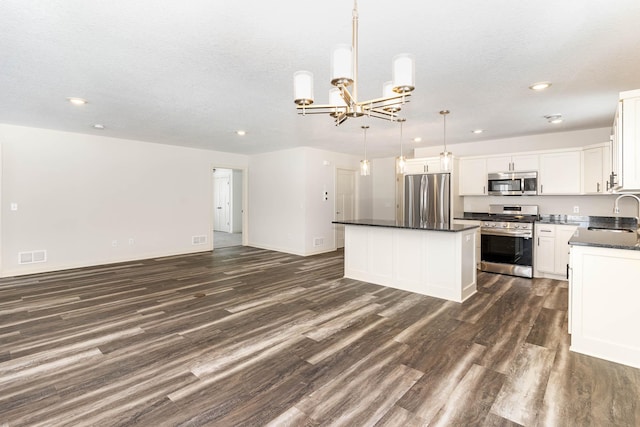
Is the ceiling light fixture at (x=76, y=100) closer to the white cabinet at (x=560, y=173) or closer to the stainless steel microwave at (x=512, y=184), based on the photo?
the stainless steel microwave at (x=512, y=184)

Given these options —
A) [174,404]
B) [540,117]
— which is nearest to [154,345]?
[174,404]

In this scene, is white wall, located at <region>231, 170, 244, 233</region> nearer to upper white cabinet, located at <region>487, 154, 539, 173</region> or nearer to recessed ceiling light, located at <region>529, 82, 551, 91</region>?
upper white cabinet, located at <region>487, 154, 539, 173</region>

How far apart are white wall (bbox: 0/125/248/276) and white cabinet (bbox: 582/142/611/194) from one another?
23.9 ft

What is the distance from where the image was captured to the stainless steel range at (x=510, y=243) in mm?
5102

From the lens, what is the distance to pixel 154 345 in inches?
111

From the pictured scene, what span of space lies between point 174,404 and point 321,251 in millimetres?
5607

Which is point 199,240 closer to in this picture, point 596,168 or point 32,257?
point 32,257

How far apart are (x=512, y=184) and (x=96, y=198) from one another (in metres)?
7.68

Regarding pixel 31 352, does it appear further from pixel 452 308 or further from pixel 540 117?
pixel 540 117

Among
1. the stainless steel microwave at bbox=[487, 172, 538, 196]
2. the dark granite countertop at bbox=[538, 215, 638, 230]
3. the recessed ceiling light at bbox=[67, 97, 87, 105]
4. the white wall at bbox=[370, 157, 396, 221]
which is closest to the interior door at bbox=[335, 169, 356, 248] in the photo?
the white wall at bbox=[370, 157, 396, 221]

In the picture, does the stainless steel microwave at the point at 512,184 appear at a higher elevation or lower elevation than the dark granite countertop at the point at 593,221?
higher

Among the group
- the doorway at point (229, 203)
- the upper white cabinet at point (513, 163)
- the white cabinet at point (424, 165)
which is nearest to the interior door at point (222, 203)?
the doorway at point (229, 203)

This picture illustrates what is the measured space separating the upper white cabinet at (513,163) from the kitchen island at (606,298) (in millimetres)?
3011

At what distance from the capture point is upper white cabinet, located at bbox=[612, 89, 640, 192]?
257cm
